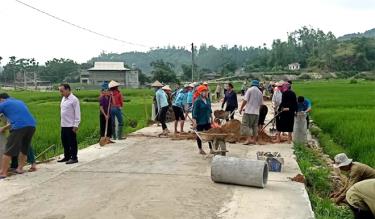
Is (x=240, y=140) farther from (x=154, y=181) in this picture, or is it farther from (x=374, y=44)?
(x=374, y=44)

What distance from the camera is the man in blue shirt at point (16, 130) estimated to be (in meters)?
8.81

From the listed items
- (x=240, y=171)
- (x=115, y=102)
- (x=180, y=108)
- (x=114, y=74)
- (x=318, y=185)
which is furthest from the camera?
(x=114, y=74)

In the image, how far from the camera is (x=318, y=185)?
347 inches

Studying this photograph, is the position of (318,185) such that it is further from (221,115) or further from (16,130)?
(221,115)

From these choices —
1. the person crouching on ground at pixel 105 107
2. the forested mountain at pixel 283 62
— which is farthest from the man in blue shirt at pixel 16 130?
the forested mountain at pixel 283 62

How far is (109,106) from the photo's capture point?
515 inches

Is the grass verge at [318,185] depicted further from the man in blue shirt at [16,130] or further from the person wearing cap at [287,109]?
the man in blue shirt at [16,130]

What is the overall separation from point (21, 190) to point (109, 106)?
5470mm

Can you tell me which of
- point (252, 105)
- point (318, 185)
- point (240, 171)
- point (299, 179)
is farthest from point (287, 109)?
point (240, 171)

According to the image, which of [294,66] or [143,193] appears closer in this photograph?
[143,193]

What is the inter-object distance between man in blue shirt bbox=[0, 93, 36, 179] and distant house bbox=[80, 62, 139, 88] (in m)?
68.0

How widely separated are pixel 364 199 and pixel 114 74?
243ft

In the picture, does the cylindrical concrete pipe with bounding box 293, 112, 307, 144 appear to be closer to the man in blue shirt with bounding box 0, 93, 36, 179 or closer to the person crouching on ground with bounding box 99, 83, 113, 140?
the person crouching on ground with bounding box 99, 83, 113, 140

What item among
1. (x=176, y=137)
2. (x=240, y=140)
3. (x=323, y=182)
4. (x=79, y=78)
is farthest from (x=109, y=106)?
(x=79, y=78)
